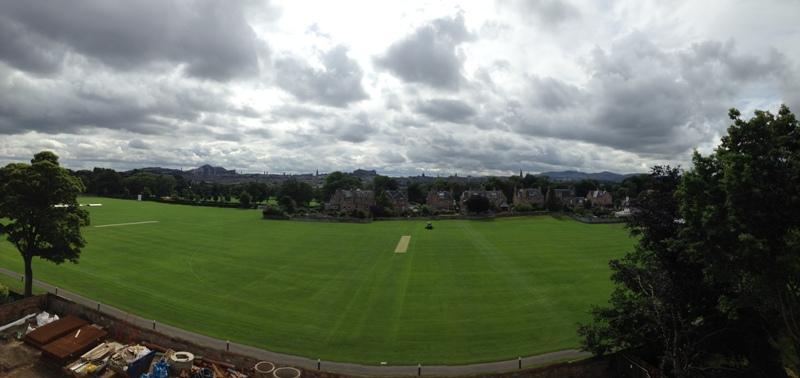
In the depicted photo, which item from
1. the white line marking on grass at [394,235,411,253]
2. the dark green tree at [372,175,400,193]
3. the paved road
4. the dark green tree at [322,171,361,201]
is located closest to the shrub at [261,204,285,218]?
the white line marking on grass at [394,235,411,253]

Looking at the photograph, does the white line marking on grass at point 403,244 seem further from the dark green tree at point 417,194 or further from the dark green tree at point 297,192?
the dark green tree at point 417,194

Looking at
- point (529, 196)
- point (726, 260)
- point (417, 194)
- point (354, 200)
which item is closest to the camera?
point (726, 260)

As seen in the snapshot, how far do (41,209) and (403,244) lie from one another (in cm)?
4000

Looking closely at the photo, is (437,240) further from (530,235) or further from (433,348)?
(433,348)

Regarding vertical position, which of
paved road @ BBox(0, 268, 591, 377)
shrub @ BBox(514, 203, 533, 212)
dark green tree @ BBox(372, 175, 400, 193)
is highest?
dark green tree @ BBox(372, 175, 400, 193)

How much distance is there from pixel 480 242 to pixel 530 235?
11315 millimetres

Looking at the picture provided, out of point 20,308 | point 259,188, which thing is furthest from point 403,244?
point 259,188

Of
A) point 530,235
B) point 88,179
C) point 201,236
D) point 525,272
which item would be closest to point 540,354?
point 525,272

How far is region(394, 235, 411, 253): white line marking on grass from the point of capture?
54625mm

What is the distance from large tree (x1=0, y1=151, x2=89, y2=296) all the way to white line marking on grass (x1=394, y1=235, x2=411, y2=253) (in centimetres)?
3365

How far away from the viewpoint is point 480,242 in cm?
6106

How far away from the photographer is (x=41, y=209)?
27484 millimetres

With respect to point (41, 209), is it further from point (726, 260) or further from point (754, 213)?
point (754, 213)

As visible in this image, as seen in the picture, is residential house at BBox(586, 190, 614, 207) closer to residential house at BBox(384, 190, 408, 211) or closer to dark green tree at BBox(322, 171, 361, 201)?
residential house at BBox(384, 190, 408, 211)
